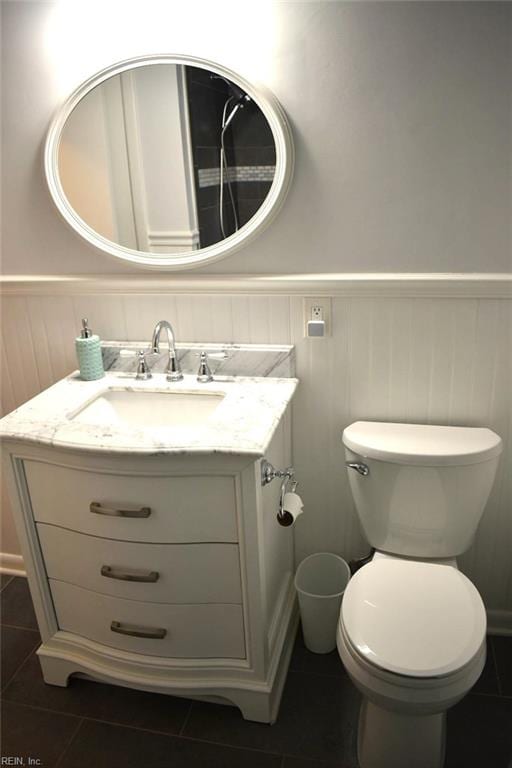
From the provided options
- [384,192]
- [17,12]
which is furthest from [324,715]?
[17,12]

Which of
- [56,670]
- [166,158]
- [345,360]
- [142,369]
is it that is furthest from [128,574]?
[166,158]

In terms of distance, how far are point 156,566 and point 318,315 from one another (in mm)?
813

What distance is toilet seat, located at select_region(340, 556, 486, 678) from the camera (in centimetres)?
133

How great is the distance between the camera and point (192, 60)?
1.64 metres

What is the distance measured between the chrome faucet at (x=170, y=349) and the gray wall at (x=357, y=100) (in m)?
0.25

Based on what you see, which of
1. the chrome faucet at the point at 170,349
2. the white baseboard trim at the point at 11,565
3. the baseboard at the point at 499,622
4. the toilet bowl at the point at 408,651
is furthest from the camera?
the white baseboard trim at the point at 11,565

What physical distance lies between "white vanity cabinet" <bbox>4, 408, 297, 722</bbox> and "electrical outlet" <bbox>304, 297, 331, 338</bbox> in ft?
0.98

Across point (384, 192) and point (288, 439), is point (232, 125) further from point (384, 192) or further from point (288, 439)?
point (288, 439)

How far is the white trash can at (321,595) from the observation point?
1.86 metres

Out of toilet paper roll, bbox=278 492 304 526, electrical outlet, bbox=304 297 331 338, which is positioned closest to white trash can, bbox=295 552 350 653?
toilet paper roll, bbox=278 492 304 526

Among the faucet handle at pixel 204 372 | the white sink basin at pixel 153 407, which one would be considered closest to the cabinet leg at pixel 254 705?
the white sink basin at pixel 153 407

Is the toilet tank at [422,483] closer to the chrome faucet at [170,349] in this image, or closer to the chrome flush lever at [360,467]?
the chrome flush lever at [360,467]

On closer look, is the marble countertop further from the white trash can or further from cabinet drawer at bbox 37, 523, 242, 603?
the white trash can

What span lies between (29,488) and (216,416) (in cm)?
53
